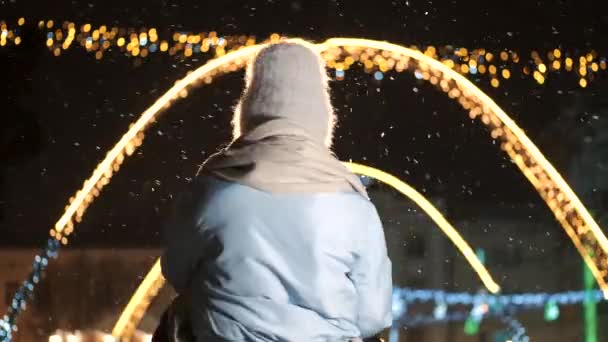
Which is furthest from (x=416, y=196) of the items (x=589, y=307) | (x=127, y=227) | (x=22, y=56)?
(x=22, y=56)

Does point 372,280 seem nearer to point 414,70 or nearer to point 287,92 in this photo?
point 287,92

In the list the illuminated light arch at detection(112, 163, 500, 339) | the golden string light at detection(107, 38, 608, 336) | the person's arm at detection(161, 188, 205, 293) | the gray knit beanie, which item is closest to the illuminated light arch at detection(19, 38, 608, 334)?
the golden string light at detection(107, 38, 608, 336)

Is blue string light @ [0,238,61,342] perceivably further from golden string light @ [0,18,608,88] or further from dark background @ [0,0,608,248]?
golden string light @ [0,18,608,88]

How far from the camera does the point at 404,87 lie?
2.24 meters

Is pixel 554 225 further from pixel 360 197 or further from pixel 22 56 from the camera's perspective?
pixel 22 56

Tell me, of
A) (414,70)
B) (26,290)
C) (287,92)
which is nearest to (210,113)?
(414,70)

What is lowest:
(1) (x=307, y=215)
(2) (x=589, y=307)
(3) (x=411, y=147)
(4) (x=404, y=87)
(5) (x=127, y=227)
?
(5) (x=127, y=227)

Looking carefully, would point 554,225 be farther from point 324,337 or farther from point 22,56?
point 22,56

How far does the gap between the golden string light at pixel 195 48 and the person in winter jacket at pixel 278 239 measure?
128 centimetres

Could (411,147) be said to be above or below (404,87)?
below

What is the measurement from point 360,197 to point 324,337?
0.19m

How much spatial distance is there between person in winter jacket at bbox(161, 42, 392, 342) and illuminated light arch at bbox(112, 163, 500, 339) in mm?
1197

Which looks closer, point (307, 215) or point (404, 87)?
point (307, 215)

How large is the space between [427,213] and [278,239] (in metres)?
1.41
